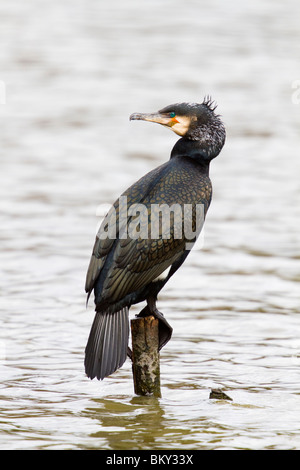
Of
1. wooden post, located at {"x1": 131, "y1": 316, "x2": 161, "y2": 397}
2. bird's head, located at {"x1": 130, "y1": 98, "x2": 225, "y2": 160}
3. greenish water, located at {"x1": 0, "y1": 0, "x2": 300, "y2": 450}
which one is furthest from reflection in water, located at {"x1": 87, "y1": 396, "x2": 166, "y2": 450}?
bird's head, located at {"x1": 130, "y1": 98, "x2": 225, "y2": 160}

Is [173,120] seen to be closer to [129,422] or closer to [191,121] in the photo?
[191,121]

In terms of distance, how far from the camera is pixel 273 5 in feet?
73.3

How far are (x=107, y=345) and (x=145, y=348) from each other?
0.23 meters

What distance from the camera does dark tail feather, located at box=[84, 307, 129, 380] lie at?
5.34 metres

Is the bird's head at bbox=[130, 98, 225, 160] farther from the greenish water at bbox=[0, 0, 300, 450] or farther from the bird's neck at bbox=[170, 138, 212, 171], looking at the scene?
the greenish water at bbox=[0, 0, 300, 450]

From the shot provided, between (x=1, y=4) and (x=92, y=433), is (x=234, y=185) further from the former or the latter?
(x=1, y=4)

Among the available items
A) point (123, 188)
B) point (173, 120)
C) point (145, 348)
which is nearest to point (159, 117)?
point (173, 120)

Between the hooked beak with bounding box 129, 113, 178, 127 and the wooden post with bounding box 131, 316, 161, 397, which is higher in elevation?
the hooked beak with bounding box 129, 113, 178, 127

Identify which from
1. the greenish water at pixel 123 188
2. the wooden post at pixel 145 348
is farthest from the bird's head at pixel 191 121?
the greenish water at pixel 123 188

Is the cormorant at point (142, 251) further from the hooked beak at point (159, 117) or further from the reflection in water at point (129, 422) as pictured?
the reflection in water at point (129, 422)

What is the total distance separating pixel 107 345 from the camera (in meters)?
5.36

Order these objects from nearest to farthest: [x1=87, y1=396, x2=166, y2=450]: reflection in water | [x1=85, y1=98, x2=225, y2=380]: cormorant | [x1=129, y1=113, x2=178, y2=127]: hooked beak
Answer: [x1=87, y1=396, x2=166, y2=450]: reflection in water
[x1=85, y1=98, x2=225, y2=380]: cormorant
[x1=129, y1=113, x2=178, y2=127]: hooked beak

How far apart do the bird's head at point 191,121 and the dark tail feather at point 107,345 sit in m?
1.12

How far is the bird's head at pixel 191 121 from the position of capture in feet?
18.2
